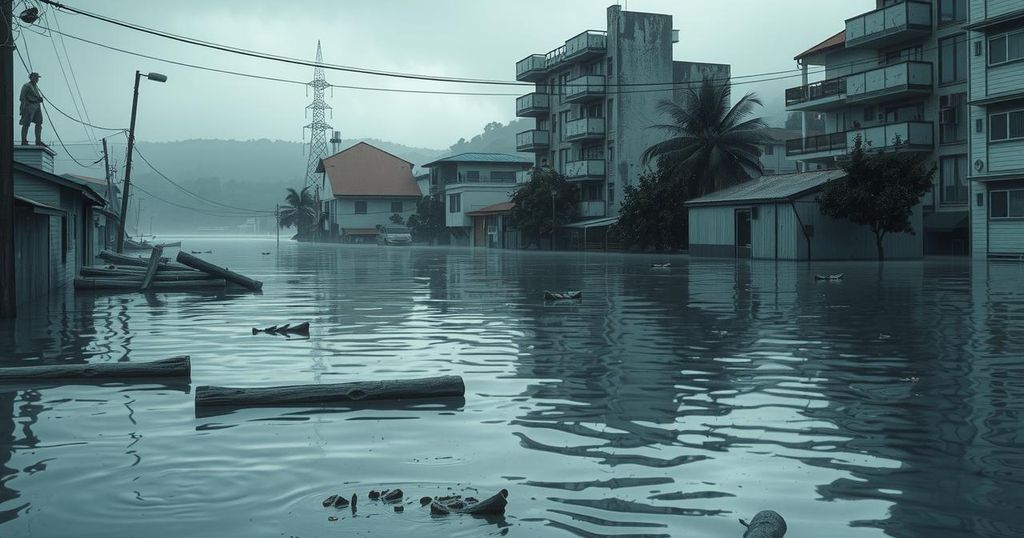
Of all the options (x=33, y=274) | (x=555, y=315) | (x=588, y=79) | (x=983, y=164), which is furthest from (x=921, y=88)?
(x=33, y=274)

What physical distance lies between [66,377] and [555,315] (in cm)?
888

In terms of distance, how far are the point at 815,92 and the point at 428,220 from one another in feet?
169

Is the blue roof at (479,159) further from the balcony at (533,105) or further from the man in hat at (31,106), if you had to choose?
the man in hat at (31,106)

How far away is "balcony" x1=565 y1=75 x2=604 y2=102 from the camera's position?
224ft

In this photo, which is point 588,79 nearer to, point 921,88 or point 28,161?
point 921,88

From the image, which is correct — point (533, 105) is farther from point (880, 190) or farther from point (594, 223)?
point (880, 190)

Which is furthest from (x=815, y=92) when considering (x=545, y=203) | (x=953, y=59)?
(x=545, y=203)

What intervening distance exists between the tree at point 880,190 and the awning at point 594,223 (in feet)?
67.6

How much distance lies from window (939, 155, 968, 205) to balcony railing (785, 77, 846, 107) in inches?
257

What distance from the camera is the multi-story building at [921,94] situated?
4641cm

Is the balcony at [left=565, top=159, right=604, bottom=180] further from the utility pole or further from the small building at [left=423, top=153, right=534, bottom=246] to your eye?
the utility pole

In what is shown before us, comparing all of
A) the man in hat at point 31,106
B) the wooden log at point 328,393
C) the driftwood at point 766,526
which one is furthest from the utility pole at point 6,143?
the driftwood at point 766,526

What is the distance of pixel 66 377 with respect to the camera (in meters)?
10.2

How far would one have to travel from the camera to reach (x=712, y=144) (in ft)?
181
